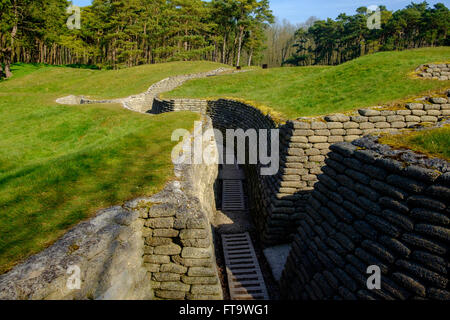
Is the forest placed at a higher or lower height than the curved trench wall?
higher

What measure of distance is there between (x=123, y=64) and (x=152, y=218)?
4834 cm

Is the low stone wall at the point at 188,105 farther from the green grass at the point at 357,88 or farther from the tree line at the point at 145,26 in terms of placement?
the tree line at the point at 145,26

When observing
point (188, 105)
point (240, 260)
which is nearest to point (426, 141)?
point (240, 260)

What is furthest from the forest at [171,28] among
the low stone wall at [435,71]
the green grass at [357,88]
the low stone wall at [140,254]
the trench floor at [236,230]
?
the low stone wall at [140,254]

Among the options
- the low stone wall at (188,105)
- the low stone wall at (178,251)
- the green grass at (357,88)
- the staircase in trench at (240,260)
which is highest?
the green grass at (357,88)

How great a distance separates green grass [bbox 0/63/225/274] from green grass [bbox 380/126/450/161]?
4.75 metres

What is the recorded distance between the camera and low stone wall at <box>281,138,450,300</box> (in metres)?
2.89

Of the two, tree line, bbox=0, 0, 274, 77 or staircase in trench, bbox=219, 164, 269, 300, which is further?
tree line, bbox=0, 0, 274, 77

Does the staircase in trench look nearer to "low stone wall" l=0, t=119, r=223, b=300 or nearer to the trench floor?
the trench floor

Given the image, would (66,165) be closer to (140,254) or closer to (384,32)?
(140,254)

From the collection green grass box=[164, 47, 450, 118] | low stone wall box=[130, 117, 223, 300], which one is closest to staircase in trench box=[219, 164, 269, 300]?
low stone wall box=[130, 117, 223, 300]

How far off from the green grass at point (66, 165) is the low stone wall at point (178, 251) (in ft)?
2.85

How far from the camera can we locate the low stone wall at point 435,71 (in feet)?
34.8
